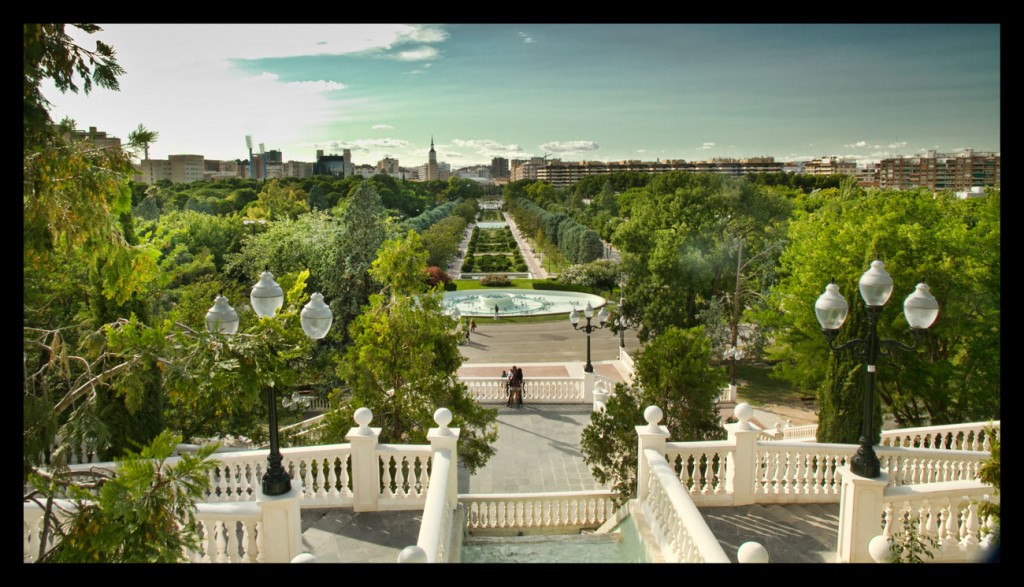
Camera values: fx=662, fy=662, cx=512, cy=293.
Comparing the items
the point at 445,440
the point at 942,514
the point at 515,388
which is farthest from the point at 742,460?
the point at 515,388

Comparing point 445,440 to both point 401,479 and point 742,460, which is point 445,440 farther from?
point 742,460

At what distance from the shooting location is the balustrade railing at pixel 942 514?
19.6ft

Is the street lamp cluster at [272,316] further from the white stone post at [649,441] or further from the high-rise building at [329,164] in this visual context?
the high-rise building at [329,164]

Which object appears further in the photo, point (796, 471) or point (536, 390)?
point (536, 390)

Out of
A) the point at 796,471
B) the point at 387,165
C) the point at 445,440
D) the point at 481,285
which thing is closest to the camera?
the point at 445,440

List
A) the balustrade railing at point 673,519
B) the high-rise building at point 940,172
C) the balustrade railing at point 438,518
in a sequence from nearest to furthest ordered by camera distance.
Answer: the balustrade railing at point 673,519, the balustrade railing at point 438,518, the high-rise building at point 940,172

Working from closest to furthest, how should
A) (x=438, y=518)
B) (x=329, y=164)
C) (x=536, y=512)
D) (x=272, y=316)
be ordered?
(x=438, y=518), (x=272, y=316), (x=536, y=512), (x=329, y=164)

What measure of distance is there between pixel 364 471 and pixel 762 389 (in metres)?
16.7

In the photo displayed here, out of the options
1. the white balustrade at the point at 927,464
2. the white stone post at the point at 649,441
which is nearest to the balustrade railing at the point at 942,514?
the white balustrade at the point at 927,464

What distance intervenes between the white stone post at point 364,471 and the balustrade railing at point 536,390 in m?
8.22

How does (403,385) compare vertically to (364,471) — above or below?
above

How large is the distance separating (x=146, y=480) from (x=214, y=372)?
1145 millimetres

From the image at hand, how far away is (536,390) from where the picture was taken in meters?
15.6

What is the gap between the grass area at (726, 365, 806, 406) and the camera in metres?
19.6
